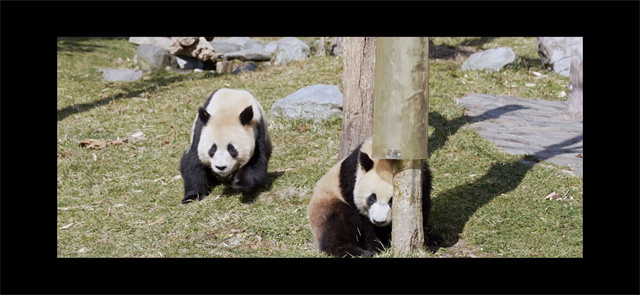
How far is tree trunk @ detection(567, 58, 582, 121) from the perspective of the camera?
8.97 m

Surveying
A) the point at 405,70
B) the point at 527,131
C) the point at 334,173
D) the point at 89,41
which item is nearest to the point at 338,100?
the point at 527,131

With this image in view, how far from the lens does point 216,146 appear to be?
6051 mm

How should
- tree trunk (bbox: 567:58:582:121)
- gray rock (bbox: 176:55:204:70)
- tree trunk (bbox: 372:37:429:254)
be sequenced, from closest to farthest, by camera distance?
tree trunk (bbox: 372:37:429:254) → tree trunk (bbox: 567:58:582:121) → gray rock (bbox: 176:55:204:70)

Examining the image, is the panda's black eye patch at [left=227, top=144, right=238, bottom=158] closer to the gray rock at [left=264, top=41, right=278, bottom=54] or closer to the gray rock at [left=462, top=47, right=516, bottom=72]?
the gray rock at [left=462, top=47, right=516, bottom=72]

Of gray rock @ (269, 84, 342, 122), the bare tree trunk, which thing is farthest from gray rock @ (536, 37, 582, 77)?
the bare tree trunk

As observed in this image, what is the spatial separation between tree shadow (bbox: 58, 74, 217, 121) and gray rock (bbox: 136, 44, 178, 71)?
911 mm

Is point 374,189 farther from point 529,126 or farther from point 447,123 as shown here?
point 529,126

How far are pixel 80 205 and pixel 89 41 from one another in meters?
11.6

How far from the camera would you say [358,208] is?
182 inches

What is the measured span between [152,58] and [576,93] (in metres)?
8.85

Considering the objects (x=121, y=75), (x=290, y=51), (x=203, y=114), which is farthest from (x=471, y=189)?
(x=121, y=75)

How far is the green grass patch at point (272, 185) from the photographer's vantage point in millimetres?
5043

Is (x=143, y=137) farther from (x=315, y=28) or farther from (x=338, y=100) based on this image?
(x=315, y=28)

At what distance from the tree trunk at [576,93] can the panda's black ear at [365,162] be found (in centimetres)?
555
